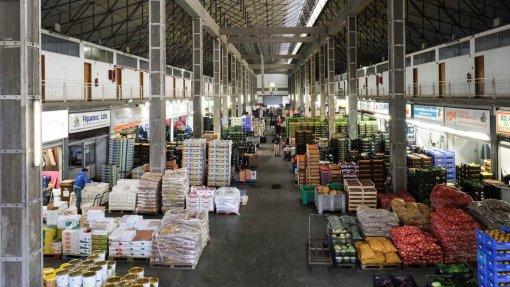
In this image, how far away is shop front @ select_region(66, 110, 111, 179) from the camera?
18.6m

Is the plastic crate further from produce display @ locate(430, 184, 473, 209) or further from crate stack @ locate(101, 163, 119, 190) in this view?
crate stack @ locate(101, 163, 119, 190)

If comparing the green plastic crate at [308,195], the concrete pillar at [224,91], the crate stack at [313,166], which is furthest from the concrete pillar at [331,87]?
the green plastic crate at [308,195]

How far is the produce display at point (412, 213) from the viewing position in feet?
42.2

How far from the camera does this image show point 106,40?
28094mm

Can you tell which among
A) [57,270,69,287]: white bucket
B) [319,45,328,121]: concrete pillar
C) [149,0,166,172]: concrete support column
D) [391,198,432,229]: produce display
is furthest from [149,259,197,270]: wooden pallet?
[319,45,328,121]: concrete pillar

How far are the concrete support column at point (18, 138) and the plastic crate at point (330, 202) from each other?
10747mm

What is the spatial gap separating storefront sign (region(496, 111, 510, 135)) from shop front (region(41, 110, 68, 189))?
16383 mm

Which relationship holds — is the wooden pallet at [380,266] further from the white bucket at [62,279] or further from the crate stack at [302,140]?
the crate stack at [302,140]

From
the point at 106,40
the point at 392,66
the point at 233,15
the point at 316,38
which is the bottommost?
the point at 392,66

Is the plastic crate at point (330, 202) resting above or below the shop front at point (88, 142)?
below

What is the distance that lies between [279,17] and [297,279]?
36978 millimetres

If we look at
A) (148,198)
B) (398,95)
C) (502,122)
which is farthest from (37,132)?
(502,122)

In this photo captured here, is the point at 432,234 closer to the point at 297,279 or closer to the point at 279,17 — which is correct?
the point at 297,279

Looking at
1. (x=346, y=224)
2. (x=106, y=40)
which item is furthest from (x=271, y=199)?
(x=106, y=40)
